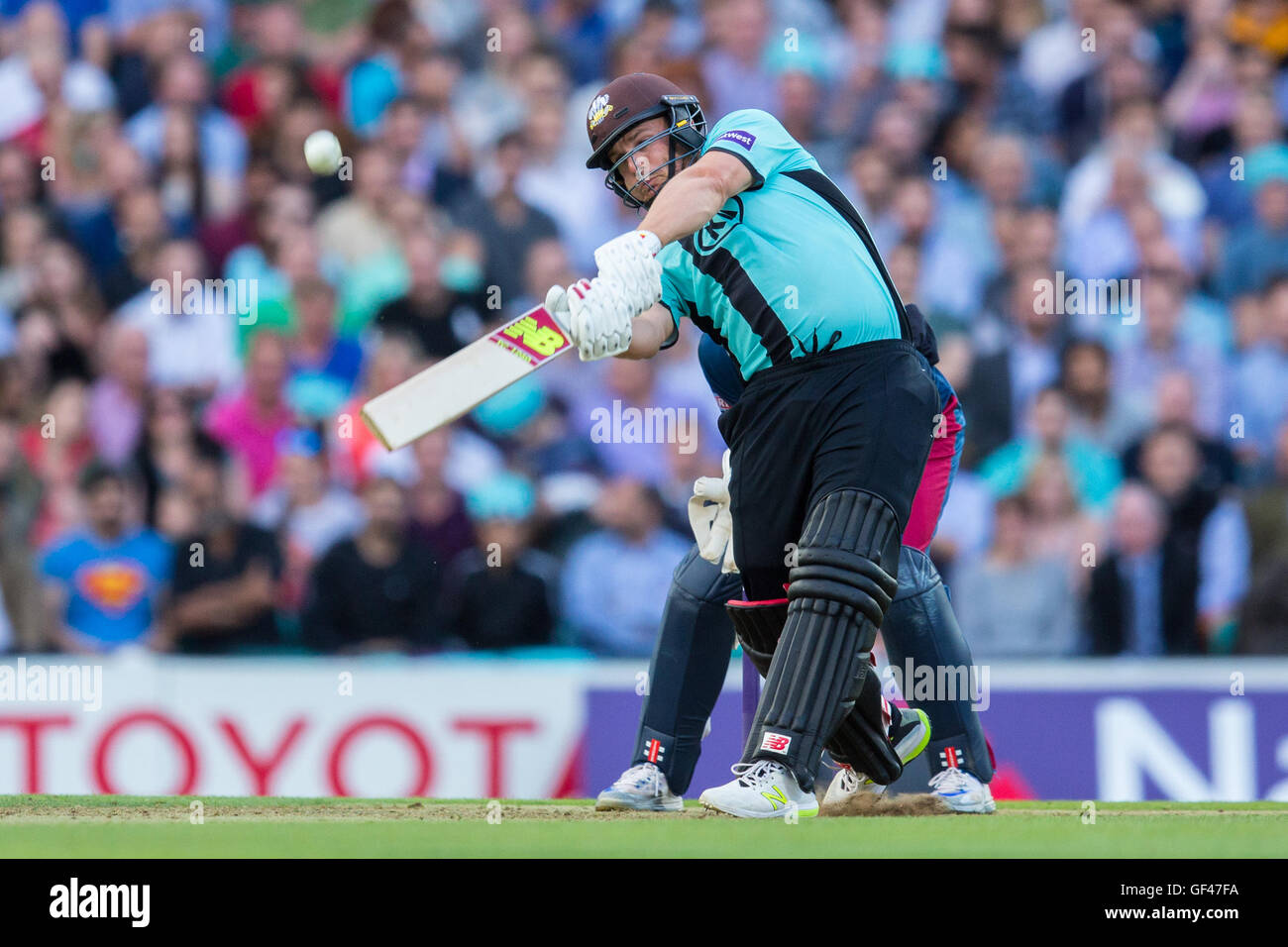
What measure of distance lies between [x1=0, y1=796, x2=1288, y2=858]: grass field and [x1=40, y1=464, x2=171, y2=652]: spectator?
371cm

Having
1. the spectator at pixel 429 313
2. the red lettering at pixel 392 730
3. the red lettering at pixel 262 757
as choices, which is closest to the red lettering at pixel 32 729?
the red lettering at pixel 262 757

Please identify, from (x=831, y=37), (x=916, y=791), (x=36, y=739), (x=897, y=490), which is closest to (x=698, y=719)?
(x=916, y=791)

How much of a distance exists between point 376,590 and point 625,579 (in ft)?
4.21

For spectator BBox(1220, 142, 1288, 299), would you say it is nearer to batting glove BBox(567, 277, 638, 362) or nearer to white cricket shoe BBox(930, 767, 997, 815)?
white cricket shoe BBox(930, 767, 997, 815)

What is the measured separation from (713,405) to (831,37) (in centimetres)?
313

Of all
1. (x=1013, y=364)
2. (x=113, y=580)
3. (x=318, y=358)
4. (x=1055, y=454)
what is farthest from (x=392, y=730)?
(x=1013, y=364)

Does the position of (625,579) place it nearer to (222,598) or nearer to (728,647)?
(222,598)

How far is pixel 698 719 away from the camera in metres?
6.69

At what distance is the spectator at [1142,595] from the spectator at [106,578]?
489 centimetres

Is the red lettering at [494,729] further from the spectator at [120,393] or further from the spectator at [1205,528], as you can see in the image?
the spectator at [1205,528]

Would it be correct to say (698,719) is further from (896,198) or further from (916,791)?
(896,198)

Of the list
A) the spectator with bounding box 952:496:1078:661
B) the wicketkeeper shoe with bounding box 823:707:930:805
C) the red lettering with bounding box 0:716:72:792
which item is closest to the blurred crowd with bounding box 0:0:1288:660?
the spectator with bounding box 952:496:1078:661

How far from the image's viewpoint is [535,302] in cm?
1117

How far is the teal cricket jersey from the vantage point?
18.7 ft
